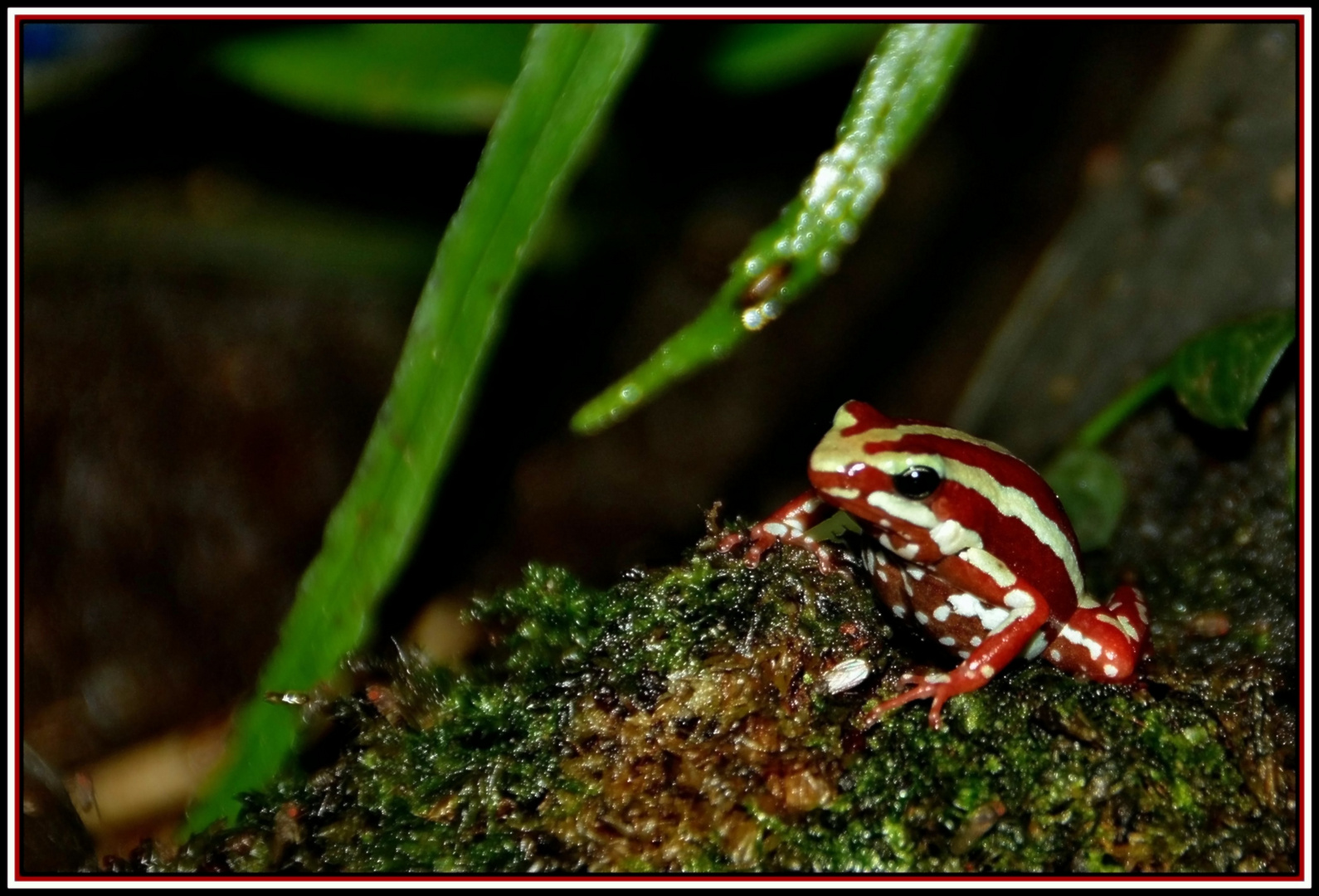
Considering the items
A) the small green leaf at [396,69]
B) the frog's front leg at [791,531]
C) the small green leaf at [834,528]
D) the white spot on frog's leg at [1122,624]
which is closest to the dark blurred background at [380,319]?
the small green leaf at [396,69]

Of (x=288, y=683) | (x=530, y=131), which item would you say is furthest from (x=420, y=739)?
(x=530, y=131)

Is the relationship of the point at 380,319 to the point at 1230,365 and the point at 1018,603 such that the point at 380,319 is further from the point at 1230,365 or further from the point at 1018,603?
the point at 1230,365

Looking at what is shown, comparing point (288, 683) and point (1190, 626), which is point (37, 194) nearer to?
point (288, 683)

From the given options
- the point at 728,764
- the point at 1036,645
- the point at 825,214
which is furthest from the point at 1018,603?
the point at 825,214

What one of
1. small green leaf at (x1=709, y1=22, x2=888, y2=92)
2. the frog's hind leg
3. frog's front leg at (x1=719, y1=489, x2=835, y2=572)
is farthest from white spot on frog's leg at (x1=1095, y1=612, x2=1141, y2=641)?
small green leaf at (x1=709, y1=22, x2=888, y2=92)

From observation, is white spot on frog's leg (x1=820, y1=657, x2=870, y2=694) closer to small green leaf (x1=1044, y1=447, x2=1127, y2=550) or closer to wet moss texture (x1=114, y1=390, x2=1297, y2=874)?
wet moss texture (x1=114, y1=390, x2=1297, y2=874)

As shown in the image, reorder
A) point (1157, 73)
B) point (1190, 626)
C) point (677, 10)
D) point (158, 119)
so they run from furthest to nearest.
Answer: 1. point (1157, 73)
2. point (158, 119)
3. point (1190, 626)
4. point (677, 10)
